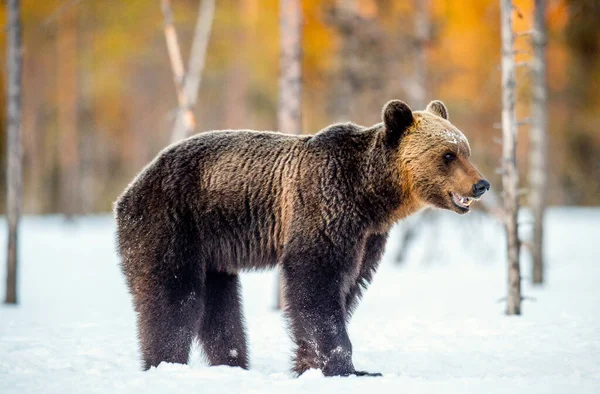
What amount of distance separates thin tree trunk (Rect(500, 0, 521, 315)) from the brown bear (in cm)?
301

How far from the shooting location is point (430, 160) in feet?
18.1

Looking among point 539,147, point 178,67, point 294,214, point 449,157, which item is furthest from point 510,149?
point 178,67

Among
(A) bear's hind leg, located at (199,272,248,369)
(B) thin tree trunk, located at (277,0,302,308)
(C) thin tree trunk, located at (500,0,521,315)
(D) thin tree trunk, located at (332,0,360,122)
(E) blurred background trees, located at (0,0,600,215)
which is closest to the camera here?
(A) bear's hind leg, located at (199,272,248,369)

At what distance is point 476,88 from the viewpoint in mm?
20734

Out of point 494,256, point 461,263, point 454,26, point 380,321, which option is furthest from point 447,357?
point 454,26

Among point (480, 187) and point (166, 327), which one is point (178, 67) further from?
point (480, 187)

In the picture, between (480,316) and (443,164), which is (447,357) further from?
(480,316)

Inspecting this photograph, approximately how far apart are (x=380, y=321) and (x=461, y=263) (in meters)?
8.97

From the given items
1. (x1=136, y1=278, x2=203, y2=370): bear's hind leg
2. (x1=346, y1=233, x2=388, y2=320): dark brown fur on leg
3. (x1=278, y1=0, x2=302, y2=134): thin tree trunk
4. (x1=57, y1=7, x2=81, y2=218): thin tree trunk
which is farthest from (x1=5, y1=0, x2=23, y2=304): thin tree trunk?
(x1=57, y1=7, x2=81, y2=218): thin tree trunk

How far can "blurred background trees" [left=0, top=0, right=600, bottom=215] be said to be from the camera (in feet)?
54.9

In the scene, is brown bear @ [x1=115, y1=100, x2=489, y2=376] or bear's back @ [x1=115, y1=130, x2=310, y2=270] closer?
brown bear @ [x1=115, y1=100, x2=489, y2=376]

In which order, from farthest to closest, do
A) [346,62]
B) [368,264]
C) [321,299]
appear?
[346,62] → [368,264] → [321,299]

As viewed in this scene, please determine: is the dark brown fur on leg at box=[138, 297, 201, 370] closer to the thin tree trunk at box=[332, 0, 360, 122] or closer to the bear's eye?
the bear's eye

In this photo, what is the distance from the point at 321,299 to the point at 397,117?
1464mm
